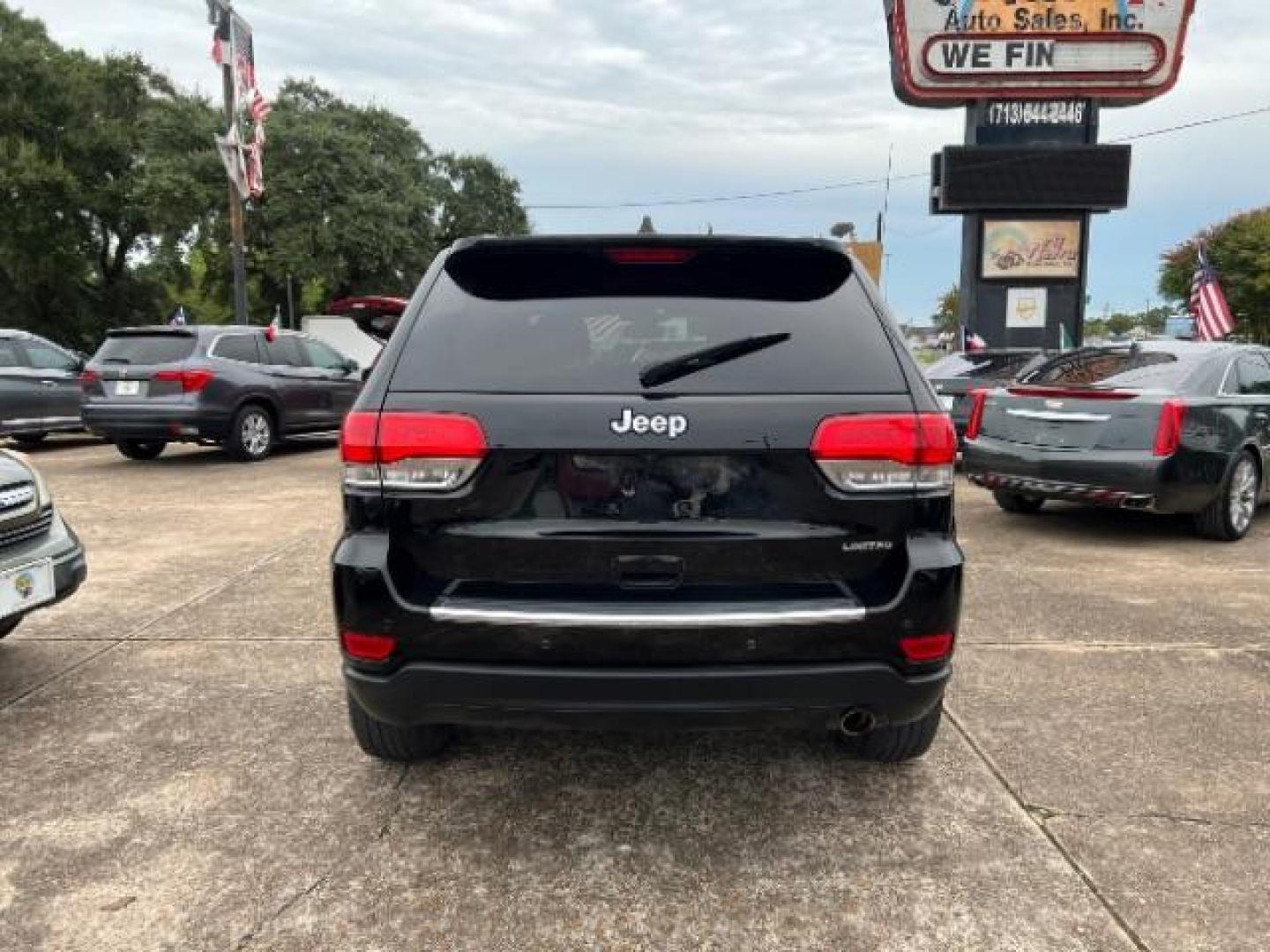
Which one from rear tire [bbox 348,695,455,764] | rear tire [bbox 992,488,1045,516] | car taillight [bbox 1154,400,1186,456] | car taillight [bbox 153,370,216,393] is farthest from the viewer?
car taillight [bbox 153,370,216,393]

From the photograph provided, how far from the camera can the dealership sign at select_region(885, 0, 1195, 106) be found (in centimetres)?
1855

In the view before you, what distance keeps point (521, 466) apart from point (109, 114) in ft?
115

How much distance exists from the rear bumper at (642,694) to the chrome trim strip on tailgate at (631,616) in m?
0.12

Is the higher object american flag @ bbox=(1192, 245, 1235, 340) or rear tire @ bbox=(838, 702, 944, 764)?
american flag @ bbox=(1192, 245, 1235, 340)

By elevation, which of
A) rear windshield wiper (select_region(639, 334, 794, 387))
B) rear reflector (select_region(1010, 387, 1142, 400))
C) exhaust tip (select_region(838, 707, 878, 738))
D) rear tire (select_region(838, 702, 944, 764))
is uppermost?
rear windshield wiper (select_region(639, 334, 794, 387))

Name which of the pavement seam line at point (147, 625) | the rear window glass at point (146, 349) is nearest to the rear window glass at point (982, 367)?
the pavement seam line at point (147, 625)

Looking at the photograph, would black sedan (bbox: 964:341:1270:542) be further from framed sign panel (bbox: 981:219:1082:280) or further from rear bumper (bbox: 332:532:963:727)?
framed sign panel (bbox: 981:219:1082:280)

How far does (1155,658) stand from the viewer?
426 cm

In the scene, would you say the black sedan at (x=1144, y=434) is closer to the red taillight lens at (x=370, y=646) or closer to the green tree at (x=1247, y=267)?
the red taillight lens at (x=370, y=646)

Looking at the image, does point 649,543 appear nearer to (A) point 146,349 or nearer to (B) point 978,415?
(B) point 978,415

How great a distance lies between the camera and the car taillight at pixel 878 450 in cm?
240

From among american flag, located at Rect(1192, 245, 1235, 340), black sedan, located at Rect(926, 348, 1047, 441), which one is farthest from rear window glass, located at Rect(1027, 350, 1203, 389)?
american flag, located at Rect(1192, 245, 1235, 340)

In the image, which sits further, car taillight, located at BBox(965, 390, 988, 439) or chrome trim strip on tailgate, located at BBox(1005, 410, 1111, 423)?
car taillight, located at BBox(965, 390, 988, 439)

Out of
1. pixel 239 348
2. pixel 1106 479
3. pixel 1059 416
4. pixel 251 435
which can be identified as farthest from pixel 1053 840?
pixel 239 348
